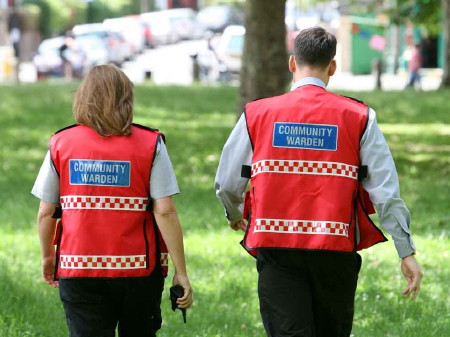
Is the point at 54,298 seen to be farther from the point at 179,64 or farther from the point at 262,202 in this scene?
the point at 179,64

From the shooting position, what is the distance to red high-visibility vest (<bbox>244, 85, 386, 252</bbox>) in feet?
14.6

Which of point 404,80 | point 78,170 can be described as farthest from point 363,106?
point 404,80

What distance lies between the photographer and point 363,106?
4.57 m

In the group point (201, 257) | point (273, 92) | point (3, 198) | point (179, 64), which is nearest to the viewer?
point (201, 257)

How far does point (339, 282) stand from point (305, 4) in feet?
160

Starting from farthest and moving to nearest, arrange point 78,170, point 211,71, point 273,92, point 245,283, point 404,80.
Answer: point 404,80 < point 211,71 < point 273,92 < point 245,283 < point 78,170

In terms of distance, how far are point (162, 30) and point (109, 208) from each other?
53.4 metres

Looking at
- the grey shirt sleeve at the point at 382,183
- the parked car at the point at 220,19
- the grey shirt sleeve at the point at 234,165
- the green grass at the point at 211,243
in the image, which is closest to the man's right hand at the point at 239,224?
the grey shirt sleeve at the point at 234,165

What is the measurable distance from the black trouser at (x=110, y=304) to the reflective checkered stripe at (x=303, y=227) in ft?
1.63

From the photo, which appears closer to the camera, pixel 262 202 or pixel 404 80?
pixel 262 202

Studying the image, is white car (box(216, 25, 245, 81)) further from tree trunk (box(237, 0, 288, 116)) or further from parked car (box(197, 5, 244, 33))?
tree trunk (box(237, 0, 288, 116))

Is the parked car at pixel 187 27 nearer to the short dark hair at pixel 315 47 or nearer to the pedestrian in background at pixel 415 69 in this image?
the pedestrian in background at pixel 415 69

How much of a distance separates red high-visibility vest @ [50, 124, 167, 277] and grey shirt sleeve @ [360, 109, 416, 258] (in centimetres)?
88

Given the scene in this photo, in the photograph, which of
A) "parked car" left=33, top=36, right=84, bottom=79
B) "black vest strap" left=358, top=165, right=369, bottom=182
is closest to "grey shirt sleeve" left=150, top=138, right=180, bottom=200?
"black vest strap" left=358, top=165, right=369, bottom=182
